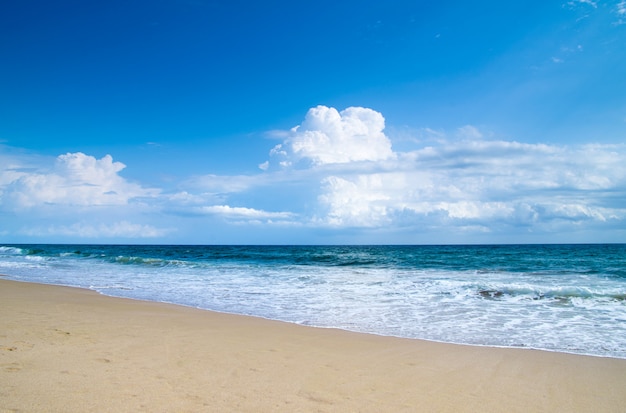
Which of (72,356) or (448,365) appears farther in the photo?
(448,365)

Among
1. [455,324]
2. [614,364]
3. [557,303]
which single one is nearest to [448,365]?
[614,364]

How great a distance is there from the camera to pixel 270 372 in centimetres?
511

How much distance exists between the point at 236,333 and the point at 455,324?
513 centimetres

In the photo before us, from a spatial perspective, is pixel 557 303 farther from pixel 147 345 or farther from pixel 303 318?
pixel 147 345

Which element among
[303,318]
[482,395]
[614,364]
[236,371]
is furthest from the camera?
[303,318]

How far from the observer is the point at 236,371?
5.08 meters

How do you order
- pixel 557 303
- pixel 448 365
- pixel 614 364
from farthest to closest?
pixel 557 303, pixel 614 364, pixel 448 365

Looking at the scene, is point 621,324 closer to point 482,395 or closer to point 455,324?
point 455,324

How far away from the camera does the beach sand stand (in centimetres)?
402

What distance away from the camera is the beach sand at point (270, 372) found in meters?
4.02

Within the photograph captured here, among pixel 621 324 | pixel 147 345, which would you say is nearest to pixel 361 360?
pixel 147 345

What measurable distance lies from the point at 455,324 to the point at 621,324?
154 inches

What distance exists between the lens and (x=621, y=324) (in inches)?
369

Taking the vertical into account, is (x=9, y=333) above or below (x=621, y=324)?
above
